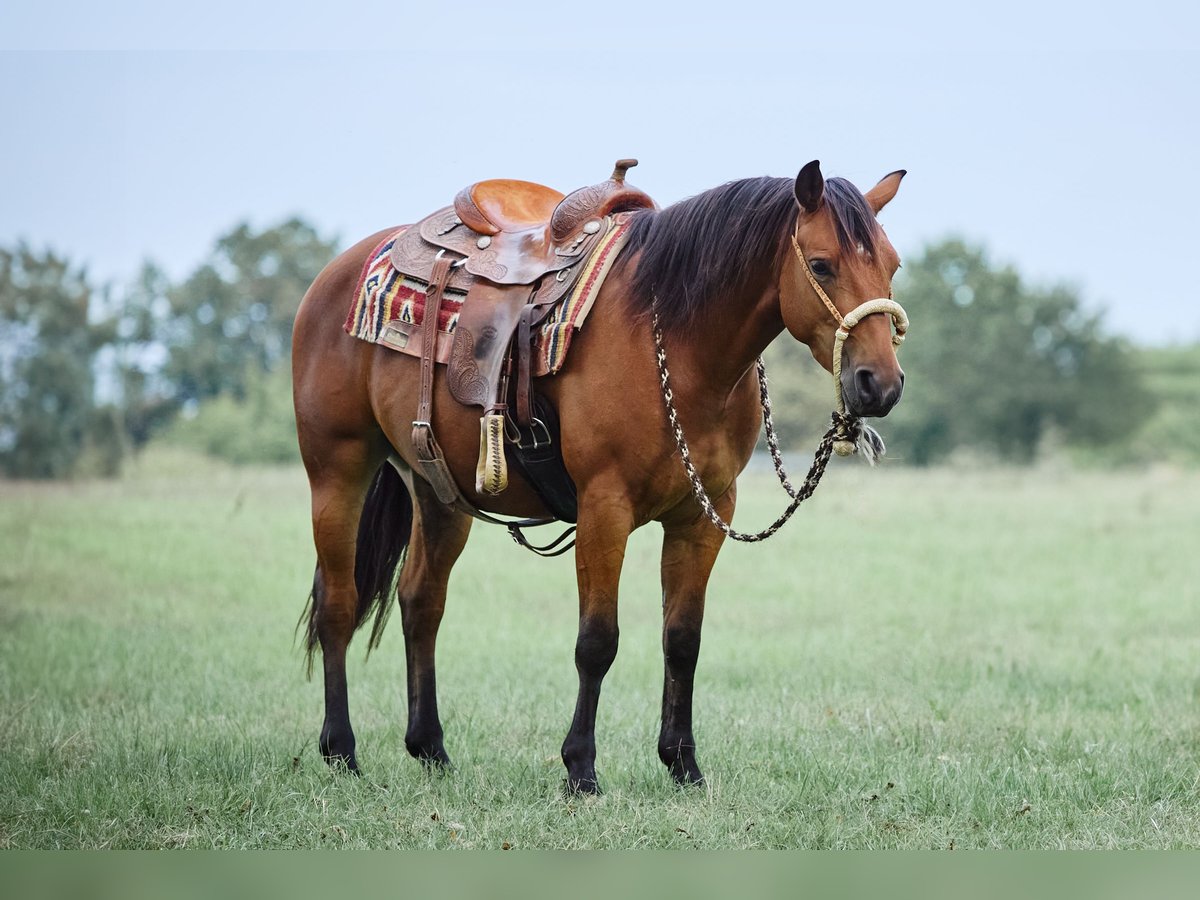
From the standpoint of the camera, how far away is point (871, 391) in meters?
4.13

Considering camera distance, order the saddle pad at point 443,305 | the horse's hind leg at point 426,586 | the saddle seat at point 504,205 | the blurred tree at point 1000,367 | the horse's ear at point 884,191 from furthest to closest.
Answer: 1. the blurred tree at point 1000,367
2. the horse's hind leg at point 426,586
3. the saddle seat at point 504,205
4. the saddle pad at point 443,305
5. the horse's ear at point 884,191

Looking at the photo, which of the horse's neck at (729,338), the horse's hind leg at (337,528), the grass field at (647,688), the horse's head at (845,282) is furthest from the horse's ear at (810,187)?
the horse's hind leg at (337,528)

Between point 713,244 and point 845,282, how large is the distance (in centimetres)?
61

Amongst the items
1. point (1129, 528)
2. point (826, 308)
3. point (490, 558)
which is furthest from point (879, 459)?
point (1129, 528)

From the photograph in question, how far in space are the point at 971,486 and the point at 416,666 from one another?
1440 centimetres

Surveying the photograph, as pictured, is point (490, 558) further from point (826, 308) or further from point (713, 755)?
point (826, 308)

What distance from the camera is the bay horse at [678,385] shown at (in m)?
4.32

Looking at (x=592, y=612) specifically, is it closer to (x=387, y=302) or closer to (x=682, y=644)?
(x=682, y=644)

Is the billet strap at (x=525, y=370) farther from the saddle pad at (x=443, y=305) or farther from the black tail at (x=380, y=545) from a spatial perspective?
the black tail at (x=380, y=545)

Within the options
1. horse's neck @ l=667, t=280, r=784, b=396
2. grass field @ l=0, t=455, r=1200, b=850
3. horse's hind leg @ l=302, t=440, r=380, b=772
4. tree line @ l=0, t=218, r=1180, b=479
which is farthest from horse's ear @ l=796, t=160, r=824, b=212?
tree line @ l=0, t=218, r=1180, b=479

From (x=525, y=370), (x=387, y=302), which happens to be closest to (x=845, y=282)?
(x=525, y=370)

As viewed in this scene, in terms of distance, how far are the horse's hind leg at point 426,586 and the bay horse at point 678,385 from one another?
0.06 metres

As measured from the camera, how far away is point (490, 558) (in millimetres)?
12758

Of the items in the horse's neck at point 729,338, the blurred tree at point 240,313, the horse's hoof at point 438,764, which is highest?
the blurred tree at point 240,313
